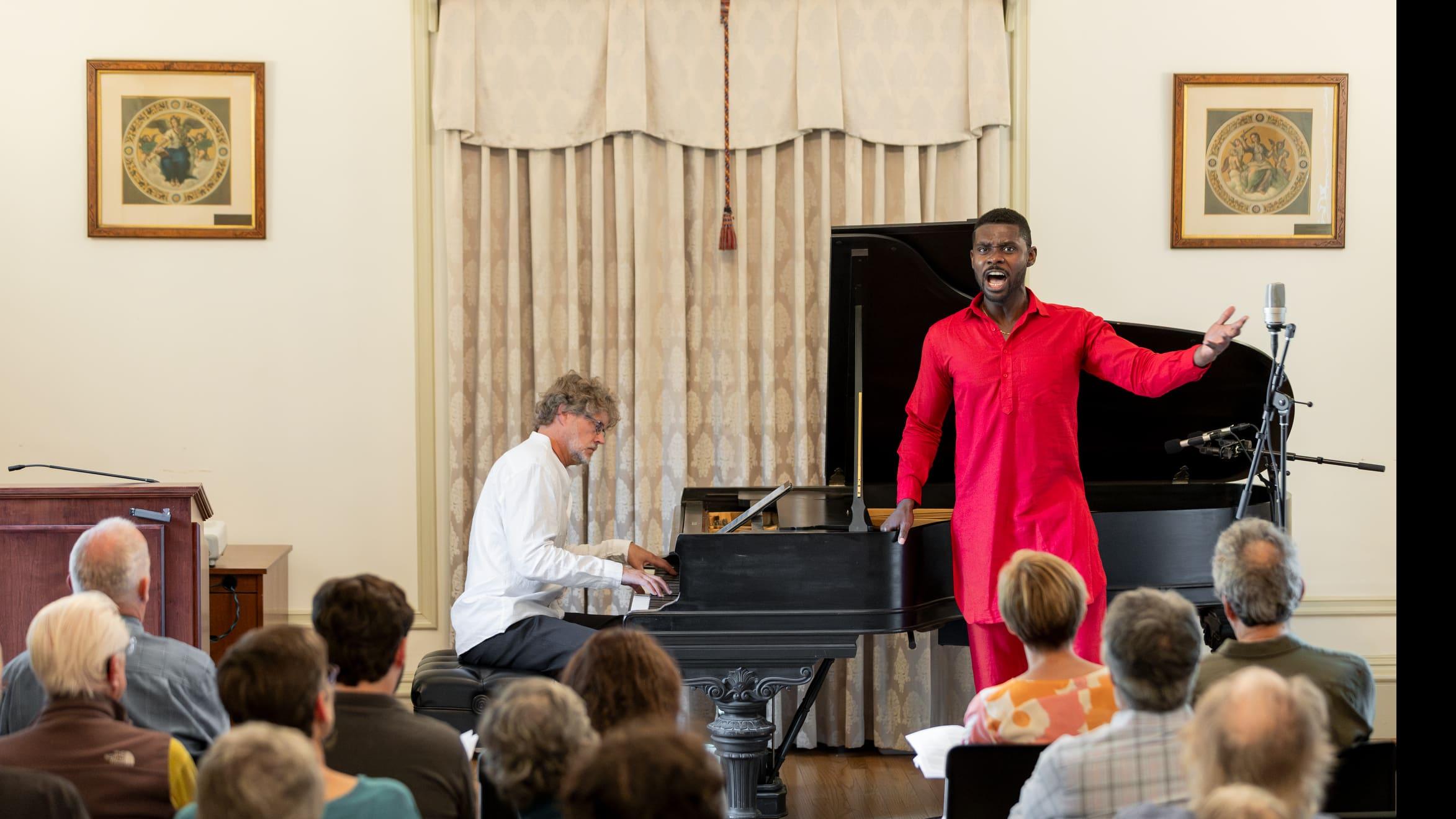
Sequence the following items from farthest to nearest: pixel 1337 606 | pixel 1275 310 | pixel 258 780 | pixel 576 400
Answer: pixel 1337 606, pixel 576 400, pixel 1275 310, pixel 258 780

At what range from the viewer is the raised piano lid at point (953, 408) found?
402 cm

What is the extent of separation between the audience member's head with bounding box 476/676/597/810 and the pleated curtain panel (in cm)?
317

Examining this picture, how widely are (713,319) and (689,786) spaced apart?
3.78 metres

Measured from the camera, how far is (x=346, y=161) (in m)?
5.01

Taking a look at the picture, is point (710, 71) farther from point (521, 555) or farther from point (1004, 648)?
point (1004, 648)

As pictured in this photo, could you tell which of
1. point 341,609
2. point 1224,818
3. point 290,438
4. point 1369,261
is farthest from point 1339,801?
point 290,438

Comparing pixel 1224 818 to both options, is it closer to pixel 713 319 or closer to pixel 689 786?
pixel 689 786

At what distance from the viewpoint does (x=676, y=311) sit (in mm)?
5000

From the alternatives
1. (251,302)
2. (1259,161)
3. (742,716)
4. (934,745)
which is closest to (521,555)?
(742,716)

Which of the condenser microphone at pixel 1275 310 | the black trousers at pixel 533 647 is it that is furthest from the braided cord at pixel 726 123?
the condenser microphone at pixel 1275 310

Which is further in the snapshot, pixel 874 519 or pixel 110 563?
pixel 874 519

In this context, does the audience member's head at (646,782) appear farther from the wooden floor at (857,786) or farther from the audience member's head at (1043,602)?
the wooden floor at (857,786)

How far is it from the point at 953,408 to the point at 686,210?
1457 millimetres
